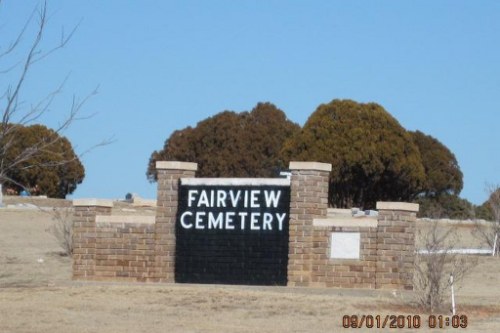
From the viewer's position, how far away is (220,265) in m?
26.6

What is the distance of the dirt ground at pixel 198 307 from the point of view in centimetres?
1894

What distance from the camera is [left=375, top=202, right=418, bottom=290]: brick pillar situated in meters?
25.4

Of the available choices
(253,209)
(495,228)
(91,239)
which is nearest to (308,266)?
(253,209)

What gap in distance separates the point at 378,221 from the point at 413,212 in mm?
797

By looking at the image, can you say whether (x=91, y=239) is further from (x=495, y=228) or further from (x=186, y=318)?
(x=495, y=228)

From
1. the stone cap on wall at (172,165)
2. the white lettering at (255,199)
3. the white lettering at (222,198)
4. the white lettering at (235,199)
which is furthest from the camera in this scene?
the stone cap on wall at (172,165)

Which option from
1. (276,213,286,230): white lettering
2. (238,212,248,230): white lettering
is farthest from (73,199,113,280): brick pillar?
(276,213,286,230): white lettering

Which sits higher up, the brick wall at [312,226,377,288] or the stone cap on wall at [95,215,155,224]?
the stone cap on wall at [95,215,155,224]

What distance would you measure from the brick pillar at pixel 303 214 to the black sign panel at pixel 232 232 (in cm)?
17

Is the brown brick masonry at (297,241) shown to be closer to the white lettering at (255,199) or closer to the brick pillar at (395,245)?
the brick pillar at (395,245)

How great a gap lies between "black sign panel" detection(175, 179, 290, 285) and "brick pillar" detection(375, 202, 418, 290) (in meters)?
2.21

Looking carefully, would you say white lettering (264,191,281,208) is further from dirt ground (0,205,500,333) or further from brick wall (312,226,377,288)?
dirt ground (0,205,500,333)
